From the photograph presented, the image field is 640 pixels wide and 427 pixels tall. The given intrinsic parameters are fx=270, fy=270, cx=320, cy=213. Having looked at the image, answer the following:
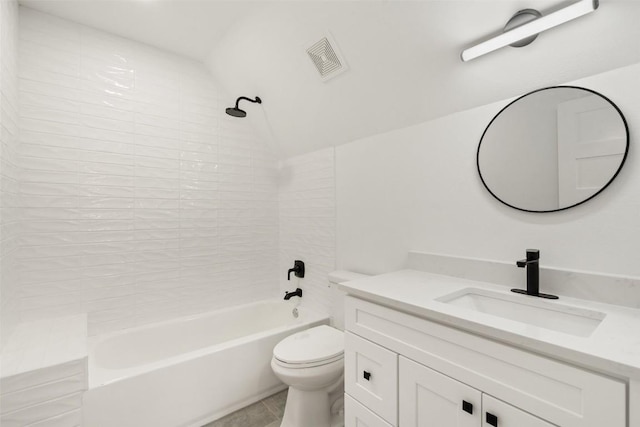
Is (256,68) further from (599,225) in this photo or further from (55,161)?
(599,225)

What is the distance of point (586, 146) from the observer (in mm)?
1084

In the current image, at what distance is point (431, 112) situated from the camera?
1.55m

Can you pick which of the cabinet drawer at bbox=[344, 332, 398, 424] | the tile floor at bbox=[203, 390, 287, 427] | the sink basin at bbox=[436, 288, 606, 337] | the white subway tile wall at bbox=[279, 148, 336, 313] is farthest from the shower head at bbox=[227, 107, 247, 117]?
the tile floor at bbox=[203, 390, 287, 427]

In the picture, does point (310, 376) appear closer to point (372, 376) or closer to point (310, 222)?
point (372, 376)

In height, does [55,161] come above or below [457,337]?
above

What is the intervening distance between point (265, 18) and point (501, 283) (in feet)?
6.56

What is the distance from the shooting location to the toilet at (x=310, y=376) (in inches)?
58.3

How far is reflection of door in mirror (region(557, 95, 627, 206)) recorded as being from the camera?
1.02 m

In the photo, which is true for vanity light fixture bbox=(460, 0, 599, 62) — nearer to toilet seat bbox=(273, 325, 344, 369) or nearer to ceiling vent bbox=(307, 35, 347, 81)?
ceiling vent bbox=(307, 35, 347, 81)

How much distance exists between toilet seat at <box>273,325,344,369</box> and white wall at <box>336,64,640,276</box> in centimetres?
53

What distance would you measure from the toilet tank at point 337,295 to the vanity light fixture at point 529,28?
142 centimetres

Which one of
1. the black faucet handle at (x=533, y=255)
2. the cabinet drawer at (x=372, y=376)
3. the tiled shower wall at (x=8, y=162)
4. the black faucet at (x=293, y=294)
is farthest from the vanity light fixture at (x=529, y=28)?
the tiled shower wall at (x=8, y=162)

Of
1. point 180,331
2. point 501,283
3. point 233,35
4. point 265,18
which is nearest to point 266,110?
point 233,35

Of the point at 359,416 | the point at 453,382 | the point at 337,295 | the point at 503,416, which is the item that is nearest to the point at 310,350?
the point at 359,416
